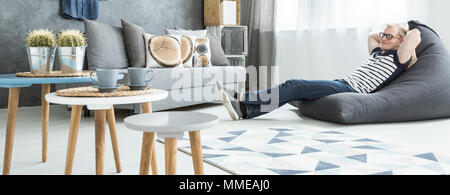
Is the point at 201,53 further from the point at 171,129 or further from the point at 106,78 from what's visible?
the point at 171,129

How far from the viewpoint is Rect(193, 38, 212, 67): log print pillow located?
14.2 ft

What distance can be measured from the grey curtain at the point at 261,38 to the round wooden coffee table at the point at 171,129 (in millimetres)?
4390

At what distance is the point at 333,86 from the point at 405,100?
1.74 ft

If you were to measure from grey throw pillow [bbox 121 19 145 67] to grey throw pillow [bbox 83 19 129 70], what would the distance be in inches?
2.2

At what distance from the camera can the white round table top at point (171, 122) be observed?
3.53ft

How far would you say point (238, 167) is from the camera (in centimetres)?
194

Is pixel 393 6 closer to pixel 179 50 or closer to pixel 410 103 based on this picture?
pixel 410 103

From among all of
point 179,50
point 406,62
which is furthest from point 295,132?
point 179,50

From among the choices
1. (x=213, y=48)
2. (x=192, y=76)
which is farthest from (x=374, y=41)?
(x=213, y=48)

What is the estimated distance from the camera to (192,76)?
3.85 meters

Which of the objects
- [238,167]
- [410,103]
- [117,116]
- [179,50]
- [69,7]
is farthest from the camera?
[69,7]

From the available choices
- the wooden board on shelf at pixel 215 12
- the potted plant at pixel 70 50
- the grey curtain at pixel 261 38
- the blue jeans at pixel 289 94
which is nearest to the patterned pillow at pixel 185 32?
the wooden board on shelf at pixel 215 12

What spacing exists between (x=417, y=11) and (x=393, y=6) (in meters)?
0.27

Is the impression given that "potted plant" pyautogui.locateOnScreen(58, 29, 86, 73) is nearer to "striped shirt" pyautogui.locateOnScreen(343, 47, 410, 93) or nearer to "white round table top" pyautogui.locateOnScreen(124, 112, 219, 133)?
"white round table top" pyautogui.locateOnScreen(124, 112, 219, 133)
